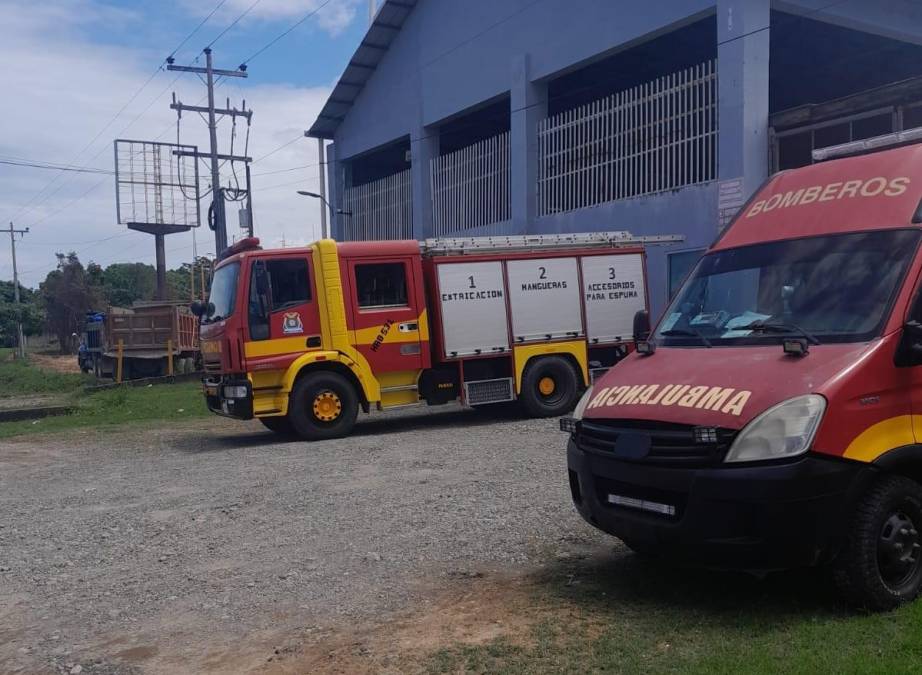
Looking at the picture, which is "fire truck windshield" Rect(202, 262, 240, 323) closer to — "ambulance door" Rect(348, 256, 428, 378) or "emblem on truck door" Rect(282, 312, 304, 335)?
"emblem on truck door" Rect(282, 312, 304, 335)

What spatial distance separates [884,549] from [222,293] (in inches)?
395

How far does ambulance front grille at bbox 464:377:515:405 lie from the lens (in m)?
13.2

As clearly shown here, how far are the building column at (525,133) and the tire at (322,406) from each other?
8979 mm

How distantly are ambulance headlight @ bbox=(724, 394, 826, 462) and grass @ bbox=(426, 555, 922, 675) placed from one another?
2.58 ft

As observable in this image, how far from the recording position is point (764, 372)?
4.69 m

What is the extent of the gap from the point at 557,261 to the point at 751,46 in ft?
16.7

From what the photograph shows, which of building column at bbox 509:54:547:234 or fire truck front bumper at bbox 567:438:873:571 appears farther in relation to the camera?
building column at bbox 509:54:547:234

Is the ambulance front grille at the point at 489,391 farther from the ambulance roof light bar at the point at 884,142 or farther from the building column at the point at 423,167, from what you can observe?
the building column at the point at 423,167

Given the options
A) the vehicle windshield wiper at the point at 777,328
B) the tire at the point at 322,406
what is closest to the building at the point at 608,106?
the tire at the point at 322,406

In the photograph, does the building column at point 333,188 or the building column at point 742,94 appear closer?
the building column at point 742,94

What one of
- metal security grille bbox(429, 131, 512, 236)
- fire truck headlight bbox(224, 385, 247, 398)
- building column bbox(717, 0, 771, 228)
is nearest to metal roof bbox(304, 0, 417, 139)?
metal security grille bbox(429, 131, 512, 236)

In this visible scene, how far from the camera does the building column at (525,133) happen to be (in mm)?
20156

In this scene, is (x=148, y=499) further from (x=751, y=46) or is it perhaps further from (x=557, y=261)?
(x=751, y=46)

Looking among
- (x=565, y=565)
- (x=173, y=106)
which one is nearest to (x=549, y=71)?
(x=565, y=565)
